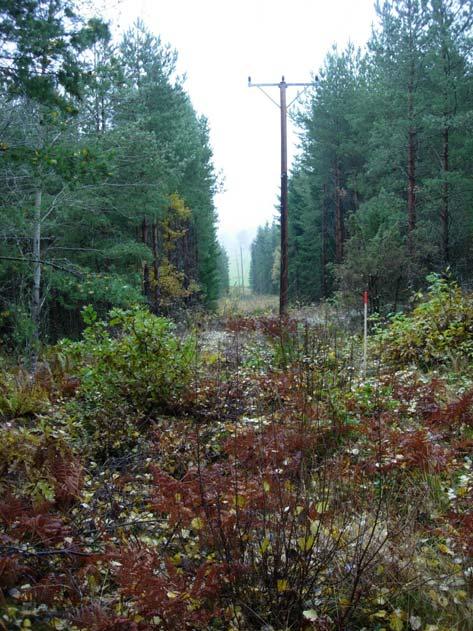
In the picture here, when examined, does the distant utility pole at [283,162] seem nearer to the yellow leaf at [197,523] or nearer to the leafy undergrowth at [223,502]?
the leafy undergrowth at [223,502]

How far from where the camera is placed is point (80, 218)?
17.0m

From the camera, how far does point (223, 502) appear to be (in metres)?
2.75

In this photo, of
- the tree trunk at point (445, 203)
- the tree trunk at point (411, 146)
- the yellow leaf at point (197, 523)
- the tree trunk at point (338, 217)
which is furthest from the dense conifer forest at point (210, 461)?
the tree trunk at point (338, 217)

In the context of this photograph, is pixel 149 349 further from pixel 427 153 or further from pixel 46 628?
pixel 427 153

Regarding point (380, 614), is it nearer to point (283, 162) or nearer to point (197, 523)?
point (197, 523)

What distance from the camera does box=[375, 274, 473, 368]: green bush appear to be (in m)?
6.85

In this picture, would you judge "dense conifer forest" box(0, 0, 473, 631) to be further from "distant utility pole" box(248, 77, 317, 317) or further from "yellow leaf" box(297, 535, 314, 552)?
"distant utility pole" box(248, 77, 317, 317)

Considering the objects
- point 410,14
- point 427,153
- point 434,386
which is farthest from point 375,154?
point 434,386

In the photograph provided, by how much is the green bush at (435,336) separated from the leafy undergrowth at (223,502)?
0.95 metres

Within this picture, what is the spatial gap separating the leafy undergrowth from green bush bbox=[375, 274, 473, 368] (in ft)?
3.12

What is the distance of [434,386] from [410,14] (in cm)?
1571

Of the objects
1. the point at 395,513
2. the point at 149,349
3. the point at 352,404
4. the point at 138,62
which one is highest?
the point at 138,62

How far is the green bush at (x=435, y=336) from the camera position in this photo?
6.85 meters

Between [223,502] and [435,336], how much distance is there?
5395 mm
